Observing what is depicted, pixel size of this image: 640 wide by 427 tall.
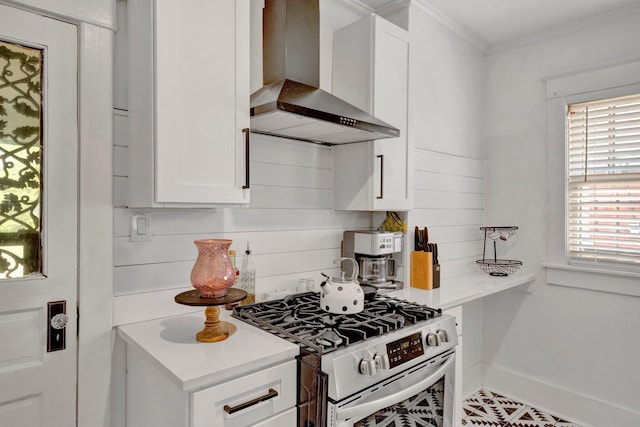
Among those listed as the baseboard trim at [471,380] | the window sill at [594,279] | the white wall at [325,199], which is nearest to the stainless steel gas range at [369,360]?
the white wall at [325,199]

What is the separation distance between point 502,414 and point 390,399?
5.73 feet

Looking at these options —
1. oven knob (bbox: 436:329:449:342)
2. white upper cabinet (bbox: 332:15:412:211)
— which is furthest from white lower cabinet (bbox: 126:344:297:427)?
white upper cabinet (bbox: 332:15:412:211)

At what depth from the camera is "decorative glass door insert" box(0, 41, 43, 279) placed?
1.33 metres

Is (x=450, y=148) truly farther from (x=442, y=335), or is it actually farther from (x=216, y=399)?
(x=216, y=399)

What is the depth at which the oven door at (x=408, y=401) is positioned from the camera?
4.52 feet

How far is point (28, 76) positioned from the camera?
1.37 meters

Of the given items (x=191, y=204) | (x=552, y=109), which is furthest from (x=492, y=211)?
(x=191, y=204)

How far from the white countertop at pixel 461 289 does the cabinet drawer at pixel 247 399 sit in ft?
3.30

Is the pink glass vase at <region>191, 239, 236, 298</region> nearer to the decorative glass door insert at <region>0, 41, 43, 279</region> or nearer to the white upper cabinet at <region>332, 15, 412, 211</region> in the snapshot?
the decorative glass door insert at <region>0, 41, 43, 279</region>

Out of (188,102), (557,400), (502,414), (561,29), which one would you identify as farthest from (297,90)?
(557,400)

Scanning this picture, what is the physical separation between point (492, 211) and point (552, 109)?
875 millimetres

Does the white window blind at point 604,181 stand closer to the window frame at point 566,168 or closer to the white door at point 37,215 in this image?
the window frame at point 566,168

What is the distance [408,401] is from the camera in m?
1.62

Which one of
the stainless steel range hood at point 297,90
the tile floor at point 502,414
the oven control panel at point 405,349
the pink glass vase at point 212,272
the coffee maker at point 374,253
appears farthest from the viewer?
the tile floor at point 502,414
